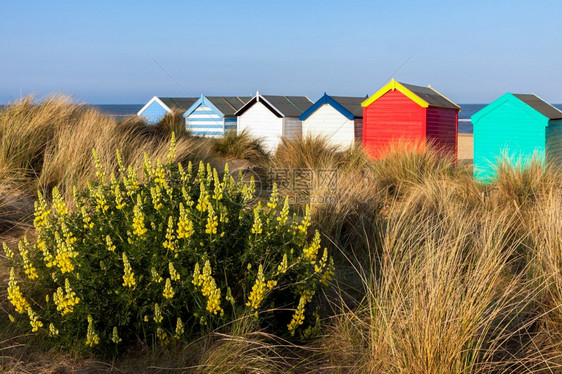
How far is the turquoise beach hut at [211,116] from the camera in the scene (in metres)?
17.7

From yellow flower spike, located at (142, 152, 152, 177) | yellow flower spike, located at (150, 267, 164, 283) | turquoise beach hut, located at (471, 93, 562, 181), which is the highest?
turquoise beach hut, located at (471, 93, 562, 181)

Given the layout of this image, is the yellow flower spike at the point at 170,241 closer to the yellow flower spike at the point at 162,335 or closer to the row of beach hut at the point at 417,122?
the yellow flower spike at the point at 162,335

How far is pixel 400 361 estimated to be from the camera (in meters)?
2.99

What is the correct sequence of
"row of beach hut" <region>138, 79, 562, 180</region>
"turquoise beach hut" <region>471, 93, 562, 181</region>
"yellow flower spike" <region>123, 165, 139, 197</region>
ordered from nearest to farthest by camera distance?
"yellow flower spike" <region>123, 165, 139, 197</region> → "turquoise beach hut" <region>471, 93, 562, 181</region> → "row of beach hut" <region>138, 79, 562, 180</region>

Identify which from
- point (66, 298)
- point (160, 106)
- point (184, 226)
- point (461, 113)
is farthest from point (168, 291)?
point (461, 113)

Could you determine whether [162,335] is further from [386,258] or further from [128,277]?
[386,258]

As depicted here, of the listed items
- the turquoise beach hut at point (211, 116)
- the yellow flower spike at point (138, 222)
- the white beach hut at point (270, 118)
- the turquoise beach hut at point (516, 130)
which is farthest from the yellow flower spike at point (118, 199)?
the turquoise beach hut at point (211, 116)

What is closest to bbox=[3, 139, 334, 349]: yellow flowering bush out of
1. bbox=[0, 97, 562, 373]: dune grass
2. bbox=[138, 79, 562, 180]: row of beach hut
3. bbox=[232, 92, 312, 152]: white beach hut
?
bbox=[0, 97, 562, 373]: dune grass

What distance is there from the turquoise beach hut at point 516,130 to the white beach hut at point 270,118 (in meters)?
5.71

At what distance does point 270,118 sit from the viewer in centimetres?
1595

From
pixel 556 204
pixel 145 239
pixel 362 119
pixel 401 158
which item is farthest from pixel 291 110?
pixel 145 239

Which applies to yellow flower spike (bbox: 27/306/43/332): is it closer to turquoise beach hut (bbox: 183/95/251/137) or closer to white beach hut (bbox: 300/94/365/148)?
white beach hut (bbox: 300/94/365/148)

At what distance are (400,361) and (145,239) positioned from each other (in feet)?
5.42

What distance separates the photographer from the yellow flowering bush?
3393 millimetres
